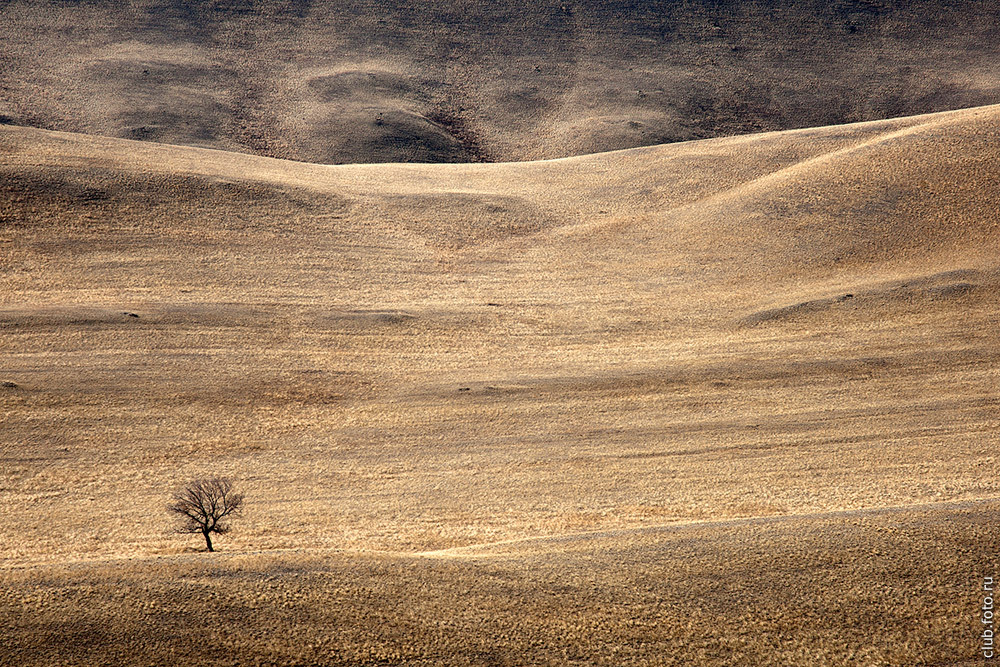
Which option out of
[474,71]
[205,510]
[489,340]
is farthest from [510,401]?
[474,71]

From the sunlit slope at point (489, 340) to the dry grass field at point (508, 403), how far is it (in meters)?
0.16

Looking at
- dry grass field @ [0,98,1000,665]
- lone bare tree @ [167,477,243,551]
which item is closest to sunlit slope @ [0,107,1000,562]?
dry grass field @ [0,98,1000,665]

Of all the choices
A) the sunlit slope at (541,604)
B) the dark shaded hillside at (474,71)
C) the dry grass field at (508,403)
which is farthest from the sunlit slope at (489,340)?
the dark shaded hillside at (474,71)

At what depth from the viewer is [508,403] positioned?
26.9 m

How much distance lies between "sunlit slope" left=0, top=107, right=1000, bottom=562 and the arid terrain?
165 millimetres

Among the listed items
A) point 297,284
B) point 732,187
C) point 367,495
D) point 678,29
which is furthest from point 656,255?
point 678,29

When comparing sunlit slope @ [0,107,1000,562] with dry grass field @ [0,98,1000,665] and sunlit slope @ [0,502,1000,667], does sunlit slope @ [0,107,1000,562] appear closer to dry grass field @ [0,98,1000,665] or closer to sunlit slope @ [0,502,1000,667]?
dry grass field @ [0,98,1000,665]

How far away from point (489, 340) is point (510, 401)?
533 cm

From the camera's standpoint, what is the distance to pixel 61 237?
123 feet

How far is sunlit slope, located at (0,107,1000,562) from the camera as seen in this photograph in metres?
22.0

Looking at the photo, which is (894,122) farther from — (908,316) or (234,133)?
(234,133)

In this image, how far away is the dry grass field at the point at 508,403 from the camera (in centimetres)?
1483

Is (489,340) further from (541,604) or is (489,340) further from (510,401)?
(541,604)

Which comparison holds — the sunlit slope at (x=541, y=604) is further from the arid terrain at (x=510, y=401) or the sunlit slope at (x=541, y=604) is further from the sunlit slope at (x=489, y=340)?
the sunlit slope at (x=489, y=340)
